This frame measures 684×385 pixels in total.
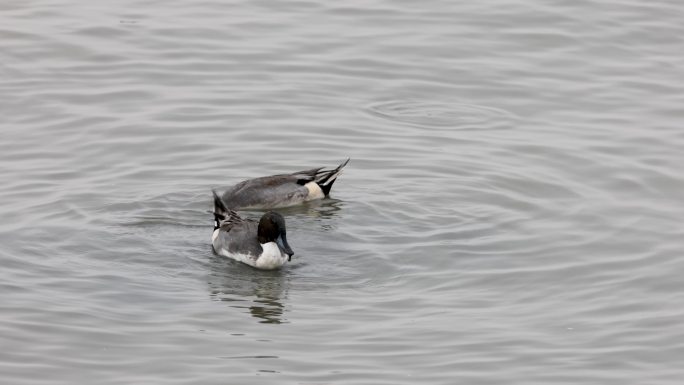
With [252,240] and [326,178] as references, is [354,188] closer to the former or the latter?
A: [326,178]

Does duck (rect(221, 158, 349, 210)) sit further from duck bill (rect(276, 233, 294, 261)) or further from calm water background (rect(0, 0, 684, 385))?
duck bill (rect(276, 233, 294, 261))

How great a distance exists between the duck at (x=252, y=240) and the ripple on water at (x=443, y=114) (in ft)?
13.0

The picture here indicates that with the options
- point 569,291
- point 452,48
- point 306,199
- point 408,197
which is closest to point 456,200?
point 408,197

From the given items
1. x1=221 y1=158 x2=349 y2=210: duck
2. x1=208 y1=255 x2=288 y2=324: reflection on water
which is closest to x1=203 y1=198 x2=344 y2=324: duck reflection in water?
x1=208 y1=255 x2=288 y2=324: reflection on water

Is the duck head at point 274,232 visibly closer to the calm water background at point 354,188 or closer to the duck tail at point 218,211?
the calm water background at point 354,188

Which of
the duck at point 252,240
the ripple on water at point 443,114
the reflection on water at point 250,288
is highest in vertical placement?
the ripple on water at point 443,114

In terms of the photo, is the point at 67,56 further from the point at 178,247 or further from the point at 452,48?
the point at 178,247

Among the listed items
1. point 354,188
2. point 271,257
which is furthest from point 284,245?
point 354,188

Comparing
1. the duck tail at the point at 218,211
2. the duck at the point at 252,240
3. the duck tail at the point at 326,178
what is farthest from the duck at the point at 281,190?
the duck at the point at 252,240

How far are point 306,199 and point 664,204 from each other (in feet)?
12.7

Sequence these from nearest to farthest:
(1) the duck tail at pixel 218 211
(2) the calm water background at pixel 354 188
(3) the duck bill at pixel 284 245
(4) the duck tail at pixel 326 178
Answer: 1. (2) the calm water background at pixel 354 188
2. (3) the duck bill at pixel 284 245
3. (1) the duck tail at pixel 218 211
4. (4) the duck tail at pixel 326 178

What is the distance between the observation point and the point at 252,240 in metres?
14.7

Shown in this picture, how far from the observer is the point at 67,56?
2100cm

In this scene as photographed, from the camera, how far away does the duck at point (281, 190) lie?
1625 centimetres
